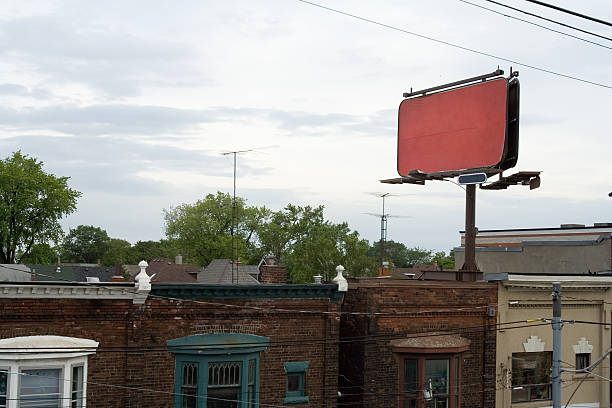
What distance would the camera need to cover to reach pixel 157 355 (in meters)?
17.9

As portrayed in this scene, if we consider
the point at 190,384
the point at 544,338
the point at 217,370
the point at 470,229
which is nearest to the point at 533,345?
the point at 544,338

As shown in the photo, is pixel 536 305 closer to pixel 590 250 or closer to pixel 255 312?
pixel 590 250

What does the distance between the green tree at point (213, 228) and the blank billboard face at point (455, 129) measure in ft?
252

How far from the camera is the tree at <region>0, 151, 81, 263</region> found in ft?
266

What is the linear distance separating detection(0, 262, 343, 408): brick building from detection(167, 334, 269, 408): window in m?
0.02

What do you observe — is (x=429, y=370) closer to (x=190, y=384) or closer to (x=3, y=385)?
(x=190, y=384)

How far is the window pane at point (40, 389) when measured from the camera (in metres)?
16.2

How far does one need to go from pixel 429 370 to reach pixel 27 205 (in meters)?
70.6

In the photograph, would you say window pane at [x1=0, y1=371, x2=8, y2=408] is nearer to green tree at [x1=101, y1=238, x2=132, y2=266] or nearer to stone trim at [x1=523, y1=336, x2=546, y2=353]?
stone trim at [x1=523, y1=336, x2=546, y2=353]

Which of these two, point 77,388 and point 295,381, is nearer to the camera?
point 77,388

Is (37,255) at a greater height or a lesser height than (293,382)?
greater

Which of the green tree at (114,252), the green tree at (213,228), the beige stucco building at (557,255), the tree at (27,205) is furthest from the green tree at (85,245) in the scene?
the beige stucco building at (557,255)

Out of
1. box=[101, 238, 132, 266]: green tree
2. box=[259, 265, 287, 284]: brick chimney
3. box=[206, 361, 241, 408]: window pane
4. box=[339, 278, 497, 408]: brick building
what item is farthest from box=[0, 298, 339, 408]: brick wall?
box=[101, 238, 132, 266]: green tree

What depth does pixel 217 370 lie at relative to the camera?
1850 cm
